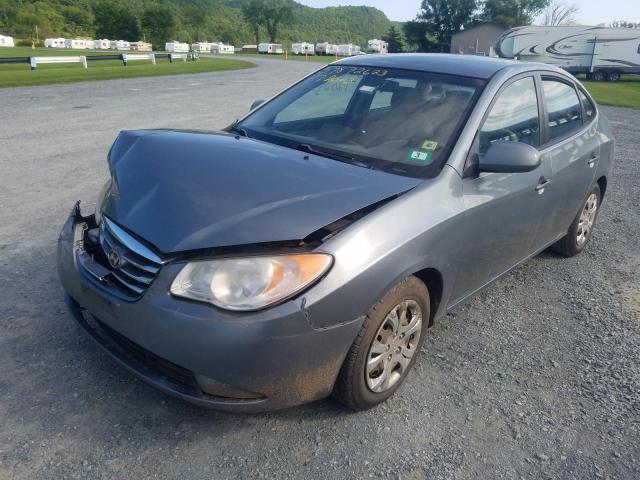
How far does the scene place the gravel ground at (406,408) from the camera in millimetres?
2389

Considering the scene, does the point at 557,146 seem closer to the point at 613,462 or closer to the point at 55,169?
the point at 613,462

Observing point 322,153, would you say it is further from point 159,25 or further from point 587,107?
point 159,25

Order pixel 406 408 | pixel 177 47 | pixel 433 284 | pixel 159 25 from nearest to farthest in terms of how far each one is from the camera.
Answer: pixel 406 408, pixel 433 284, pixel 177 47, pixel 159 25

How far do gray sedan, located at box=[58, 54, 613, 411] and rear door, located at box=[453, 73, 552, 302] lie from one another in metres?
0.01

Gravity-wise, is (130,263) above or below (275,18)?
below

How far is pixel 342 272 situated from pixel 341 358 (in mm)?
423

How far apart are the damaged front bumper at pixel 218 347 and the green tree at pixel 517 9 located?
308ft

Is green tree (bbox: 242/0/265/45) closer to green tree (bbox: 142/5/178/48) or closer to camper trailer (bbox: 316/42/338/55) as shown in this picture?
green tree (bbox: 142/5/178/48)

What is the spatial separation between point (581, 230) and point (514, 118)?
199 centimetres

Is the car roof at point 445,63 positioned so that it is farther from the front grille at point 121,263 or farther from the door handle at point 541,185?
the front grille at point 121,263

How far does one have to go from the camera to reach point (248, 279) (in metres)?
2.24

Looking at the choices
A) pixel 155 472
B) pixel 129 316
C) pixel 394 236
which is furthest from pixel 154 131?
pixel 155 472

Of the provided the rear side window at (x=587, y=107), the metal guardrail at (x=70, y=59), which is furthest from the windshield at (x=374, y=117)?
the metal guardrail at (x=70, y=59)

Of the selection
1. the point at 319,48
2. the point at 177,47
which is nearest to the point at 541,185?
the point at 177,47
